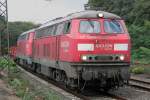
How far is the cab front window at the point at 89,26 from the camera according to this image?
17.9 m

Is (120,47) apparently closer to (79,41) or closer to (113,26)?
(113,26)

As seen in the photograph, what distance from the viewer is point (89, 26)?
59.2ft

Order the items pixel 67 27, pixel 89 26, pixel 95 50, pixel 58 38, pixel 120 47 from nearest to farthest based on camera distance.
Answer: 1. pixel 95 50
2. pixel 120 47
3. pixel 89 26
4. pixel 67 27
5. pixel 58 38

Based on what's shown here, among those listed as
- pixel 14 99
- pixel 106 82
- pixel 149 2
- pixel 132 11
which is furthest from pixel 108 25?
pixel 132 11

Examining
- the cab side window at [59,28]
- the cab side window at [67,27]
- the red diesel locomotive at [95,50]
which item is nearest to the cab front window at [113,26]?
the red diesel locomotive at [95,50]

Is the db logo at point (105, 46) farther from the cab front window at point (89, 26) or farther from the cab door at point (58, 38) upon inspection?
the cab door at point (58, 38)

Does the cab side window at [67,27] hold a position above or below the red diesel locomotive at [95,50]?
above

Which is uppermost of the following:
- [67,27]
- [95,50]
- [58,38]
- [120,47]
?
[67,27]

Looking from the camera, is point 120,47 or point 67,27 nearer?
point 120,47

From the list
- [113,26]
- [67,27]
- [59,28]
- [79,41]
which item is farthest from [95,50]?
[59,28]

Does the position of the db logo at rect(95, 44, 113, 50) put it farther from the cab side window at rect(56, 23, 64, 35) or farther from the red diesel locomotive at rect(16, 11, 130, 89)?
the cab side window at rect(56, 23, 64, 35)

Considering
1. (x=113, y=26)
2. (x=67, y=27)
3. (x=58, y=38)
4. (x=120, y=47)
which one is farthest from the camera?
(x=58, y=38)

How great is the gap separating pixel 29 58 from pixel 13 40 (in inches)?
1412

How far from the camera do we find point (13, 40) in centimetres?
6688
